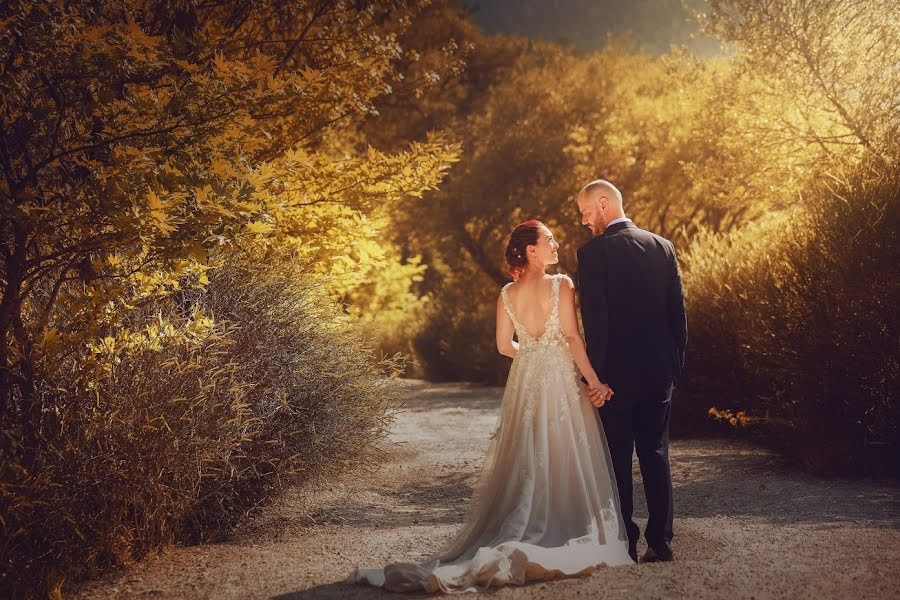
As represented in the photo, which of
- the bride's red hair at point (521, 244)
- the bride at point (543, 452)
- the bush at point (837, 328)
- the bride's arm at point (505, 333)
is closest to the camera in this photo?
the bride at point (543, 452)

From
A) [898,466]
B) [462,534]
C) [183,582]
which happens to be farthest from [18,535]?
[898,466]

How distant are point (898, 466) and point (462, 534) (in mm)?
5127

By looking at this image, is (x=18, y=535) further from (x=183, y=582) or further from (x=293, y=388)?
(x=293, y=388)

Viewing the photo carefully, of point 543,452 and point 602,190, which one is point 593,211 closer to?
point 602,190

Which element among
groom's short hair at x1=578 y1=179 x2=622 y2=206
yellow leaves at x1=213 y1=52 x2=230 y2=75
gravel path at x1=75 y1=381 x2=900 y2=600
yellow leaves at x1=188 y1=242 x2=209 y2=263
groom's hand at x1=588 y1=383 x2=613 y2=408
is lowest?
gravel path at x1=75 y1=381 x2=900 y2=600

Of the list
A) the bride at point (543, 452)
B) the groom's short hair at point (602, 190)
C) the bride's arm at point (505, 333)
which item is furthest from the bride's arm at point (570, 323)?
the groom's short hair at point (602, 190)

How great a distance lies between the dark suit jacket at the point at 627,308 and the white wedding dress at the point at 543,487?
1.04ft

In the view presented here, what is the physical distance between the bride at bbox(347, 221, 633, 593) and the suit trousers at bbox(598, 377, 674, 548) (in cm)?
9

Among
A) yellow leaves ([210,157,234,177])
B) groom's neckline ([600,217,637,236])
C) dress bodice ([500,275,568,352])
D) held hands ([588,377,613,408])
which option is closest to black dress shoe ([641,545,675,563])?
held hands ([588,377,613,408])

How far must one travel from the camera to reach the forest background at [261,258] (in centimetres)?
501

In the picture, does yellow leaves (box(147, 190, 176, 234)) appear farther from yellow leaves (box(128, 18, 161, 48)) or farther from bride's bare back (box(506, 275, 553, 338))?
bride's bare back (box(506, 275, 553, 338))

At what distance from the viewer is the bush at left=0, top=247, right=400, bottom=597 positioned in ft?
17.0

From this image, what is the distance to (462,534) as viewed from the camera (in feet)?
17.4

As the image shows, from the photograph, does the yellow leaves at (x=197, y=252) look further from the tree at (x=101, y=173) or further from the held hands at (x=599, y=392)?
the held hands at (x=599, y=392)
